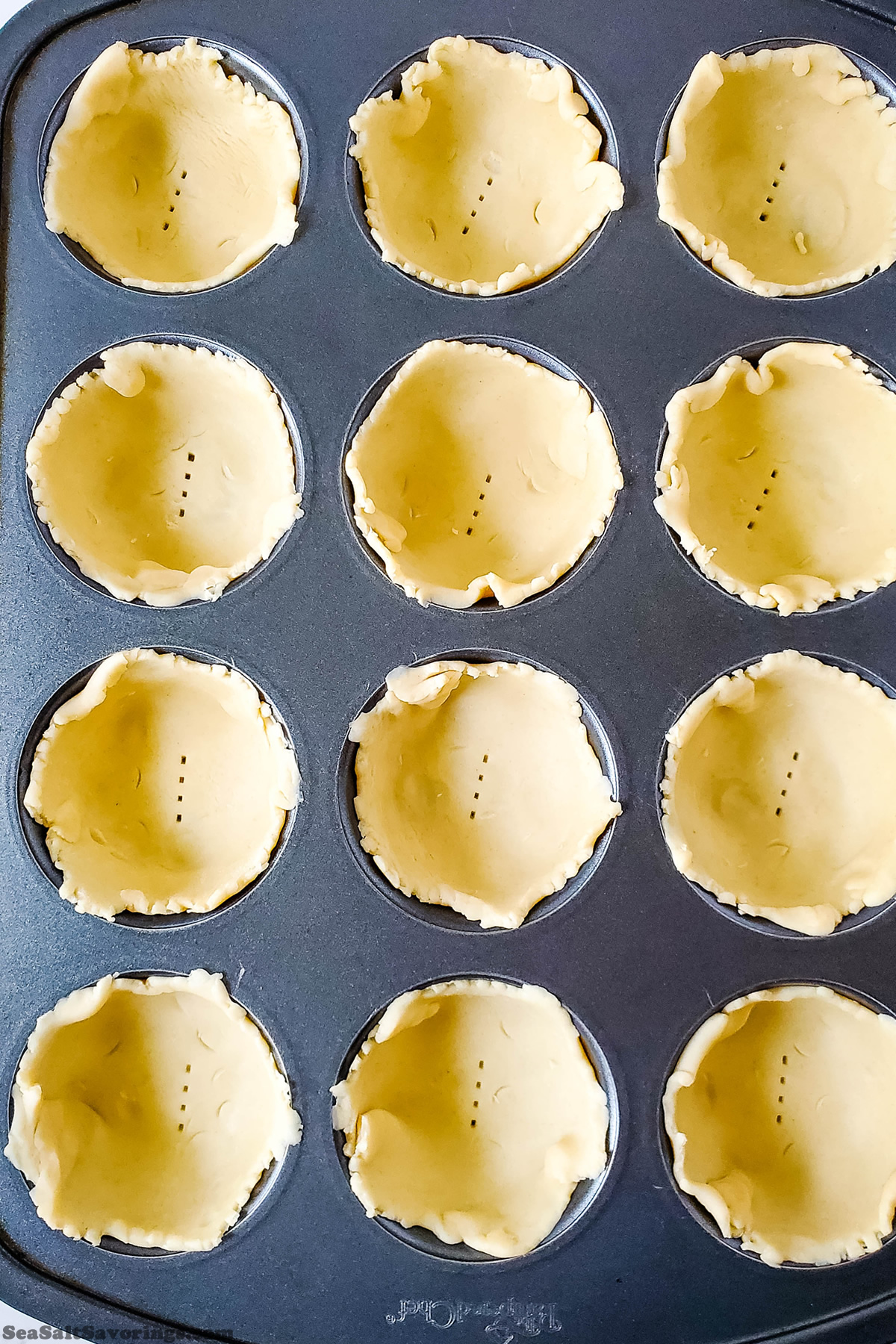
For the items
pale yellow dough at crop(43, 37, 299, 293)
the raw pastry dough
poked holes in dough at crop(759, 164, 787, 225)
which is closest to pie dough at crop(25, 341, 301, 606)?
pale yellow dough at crop(43, 37, 299, 293)

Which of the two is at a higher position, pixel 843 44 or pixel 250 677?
pixel 843 44

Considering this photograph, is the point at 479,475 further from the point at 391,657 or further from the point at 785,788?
the point at 785,788

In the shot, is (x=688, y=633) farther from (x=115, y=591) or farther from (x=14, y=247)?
(x=14, y=247)

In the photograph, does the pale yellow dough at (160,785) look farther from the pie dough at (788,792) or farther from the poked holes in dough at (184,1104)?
the pie dough at (788,792)

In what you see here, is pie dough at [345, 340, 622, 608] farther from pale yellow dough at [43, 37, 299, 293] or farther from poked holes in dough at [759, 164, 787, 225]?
poked holes in dough at [759, 164, 787, 225]

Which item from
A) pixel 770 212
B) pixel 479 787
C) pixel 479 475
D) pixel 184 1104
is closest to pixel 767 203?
pixel 770 212

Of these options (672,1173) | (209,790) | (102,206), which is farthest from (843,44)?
(672,1173)
